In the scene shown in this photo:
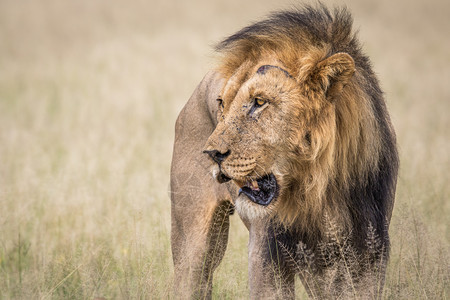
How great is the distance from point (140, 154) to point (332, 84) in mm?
6029

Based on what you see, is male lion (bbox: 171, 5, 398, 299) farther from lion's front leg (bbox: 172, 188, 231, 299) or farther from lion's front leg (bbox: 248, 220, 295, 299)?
lion's front leg (bbox: 172, 188, 231, 299)

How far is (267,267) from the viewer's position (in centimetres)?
380

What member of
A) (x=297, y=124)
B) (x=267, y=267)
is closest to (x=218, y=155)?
(x=297, y=124)

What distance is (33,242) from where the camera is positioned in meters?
5.57

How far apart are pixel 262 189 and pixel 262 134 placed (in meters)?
0.32

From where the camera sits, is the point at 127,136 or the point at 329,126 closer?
the point at 329,126

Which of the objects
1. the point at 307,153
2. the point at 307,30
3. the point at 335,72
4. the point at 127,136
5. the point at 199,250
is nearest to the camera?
the point at 335,72

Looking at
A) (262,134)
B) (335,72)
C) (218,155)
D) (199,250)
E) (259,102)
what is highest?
(335,72)

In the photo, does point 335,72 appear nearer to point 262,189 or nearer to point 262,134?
point 262,134

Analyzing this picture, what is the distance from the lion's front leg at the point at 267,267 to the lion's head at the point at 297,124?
9.9 inches

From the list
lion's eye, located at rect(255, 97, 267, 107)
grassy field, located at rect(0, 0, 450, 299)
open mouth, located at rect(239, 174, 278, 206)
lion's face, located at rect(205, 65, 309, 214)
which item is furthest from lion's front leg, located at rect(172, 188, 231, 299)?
lion's eye, located at rect(255, 97, 267, 107)

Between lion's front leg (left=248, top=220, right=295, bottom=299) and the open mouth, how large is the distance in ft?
1.32

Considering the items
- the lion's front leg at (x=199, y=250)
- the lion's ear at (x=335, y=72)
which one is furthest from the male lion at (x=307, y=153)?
the lion's front leg at (x=199, y=250)

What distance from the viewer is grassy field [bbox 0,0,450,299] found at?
4.43m
